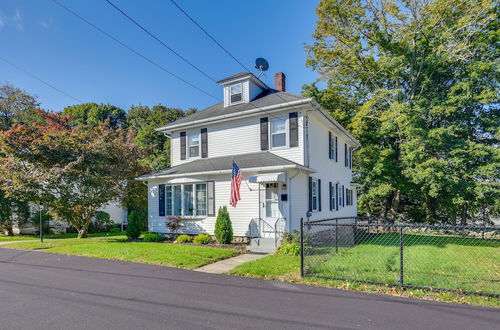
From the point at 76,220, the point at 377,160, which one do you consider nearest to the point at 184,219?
the point at 76,220

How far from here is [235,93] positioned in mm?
15969

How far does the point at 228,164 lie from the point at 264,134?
2.13 meters

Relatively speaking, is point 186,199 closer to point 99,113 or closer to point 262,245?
point 262,245

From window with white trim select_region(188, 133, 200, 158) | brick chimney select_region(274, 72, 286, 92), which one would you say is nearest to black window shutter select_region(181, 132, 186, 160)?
window with white trim select_region(188, 133, 200, 158)

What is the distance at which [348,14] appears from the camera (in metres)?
21.0

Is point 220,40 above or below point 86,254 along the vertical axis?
above

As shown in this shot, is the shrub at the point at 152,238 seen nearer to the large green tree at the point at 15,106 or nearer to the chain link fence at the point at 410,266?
the chain link fence at the point at 410,266

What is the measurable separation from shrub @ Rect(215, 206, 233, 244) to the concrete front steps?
114 centimetres

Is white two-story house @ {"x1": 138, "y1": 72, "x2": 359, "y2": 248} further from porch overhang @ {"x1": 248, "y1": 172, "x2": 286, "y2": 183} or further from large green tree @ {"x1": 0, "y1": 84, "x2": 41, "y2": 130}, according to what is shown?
large green tree @ {"x1": 0, "y1": 84, "x2": 41, "y2": 130}

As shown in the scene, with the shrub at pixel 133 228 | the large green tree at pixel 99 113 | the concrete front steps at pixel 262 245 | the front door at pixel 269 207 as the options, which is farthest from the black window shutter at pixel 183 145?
the large green tree at pixel 99 113

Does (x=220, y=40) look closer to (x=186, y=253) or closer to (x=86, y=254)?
(x=186, y=253)

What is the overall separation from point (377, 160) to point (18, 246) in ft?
68.2

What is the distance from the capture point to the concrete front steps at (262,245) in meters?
10.9

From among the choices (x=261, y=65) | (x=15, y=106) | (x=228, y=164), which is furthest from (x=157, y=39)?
(x=15, y=106)
